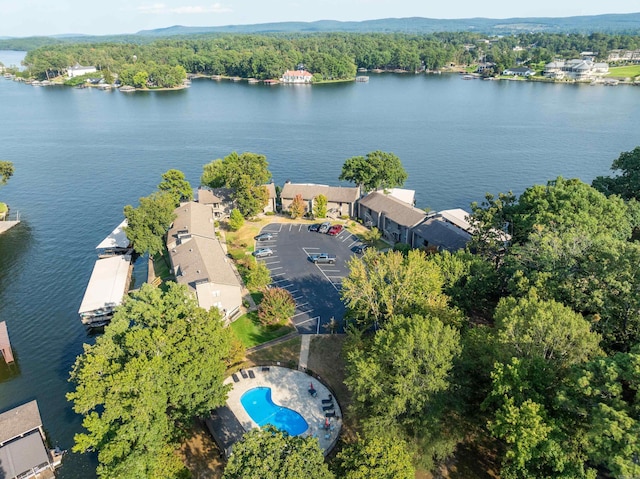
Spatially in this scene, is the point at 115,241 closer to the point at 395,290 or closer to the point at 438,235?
the point at 395,290

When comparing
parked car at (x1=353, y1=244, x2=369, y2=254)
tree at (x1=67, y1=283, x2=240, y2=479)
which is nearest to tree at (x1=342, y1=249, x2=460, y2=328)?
tree at (x1=67, y1=283, x2=240, y2=479)

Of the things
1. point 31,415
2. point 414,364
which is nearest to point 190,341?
point 31,415

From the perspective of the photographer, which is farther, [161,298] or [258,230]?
[258,230]

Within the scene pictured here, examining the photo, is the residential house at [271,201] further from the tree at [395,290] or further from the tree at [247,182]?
the tree at [395,290]

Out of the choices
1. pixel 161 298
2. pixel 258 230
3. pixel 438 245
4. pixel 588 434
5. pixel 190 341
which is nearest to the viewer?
pixel 588 434

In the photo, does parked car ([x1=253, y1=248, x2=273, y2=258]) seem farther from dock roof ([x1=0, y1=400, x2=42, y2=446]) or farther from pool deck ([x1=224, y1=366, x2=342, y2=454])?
dock roof ([x1=0, y1=400, x2=42, y2=446])

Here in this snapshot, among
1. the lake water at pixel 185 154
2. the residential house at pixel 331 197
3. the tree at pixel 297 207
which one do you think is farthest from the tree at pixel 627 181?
the tree at pixel 297 207

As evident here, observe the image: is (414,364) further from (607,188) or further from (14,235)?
(14,235)
